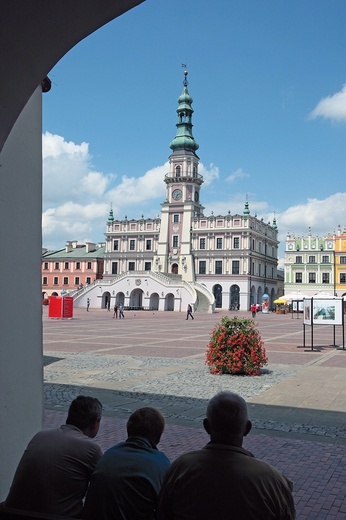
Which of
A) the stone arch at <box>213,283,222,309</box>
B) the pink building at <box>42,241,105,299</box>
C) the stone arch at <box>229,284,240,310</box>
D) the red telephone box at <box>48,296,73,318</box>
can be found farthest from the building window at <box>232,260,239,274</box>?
the red telephone box at <box>48,296,73,318</box>

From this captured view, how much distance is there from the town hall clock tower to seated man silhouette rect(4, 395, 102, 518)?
72.1 metres

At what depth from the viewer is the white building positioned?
2778 inches

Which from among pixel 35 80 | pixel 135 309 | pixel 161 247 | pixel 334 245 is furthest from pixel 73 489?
pixel 334 245

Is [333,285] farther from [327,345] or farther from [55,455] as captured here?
[55,455]

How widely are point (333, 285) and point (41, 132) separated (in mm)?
77091

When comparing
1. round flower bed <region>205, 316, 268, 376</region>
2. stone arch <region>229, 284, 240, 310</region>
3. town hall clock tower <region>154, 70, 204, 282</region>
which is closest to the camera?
round flower bed <region>205, 316, 268, 376</region>

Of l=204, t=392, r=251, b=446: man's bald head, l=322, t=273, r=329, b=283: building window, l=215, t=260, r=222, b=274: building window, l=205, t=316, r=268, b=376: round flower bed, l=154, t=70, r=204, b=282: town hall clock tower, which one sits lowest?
l=205, t=316, r=268, b=376: round flower bed

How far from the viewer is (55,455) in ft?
10.4

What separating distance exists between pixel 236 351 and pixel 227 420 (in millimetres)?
10014

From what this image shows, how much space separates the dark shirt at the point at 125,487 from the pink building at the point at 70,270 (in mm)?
82664

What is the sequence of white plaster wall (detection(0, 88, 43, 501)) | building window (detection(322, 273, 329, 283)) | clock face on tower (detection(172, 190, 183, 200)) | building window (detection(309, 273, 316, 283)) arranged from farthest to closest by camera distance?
building window (detection(309, 273, 316, 283))
building window (detection(322, 273, 329, 283))
clock face on tower (detection(172, 190, 183, 200))
white plaster wall (detection(0, 88, 43, 501))

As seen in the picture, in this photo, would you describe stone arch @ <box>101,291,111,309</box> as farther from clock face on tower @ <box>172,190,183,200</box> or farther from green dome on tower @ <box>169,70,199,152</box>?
green dome on tower @ <box>169,70,199,152</box>

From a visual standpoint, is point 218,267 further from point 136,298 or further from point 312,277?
point 312,277

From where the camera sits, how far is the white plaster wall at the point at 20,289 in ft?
13.5
